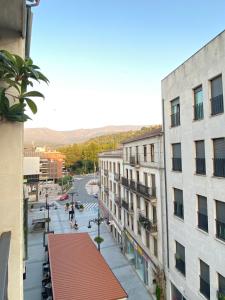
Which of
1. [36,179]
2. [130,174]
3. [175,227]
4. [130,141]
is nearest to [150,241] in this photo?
[175,227]

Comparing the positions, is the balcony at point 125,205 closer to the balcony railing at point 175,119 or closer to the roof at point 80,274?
the roof at point 80,274

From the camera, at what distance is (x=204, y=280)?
12703 millimetres

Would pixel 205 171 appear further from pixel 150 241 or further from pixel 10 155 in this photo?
pixel 10 155

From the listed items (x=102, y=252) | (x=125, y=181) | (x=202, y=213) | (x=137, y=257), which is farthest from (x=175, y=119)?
(x=102, y=252)

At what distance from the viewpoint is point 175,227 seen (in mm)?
15805

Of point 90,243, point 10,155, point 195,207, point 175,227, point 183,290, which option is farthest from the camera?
point 90,243

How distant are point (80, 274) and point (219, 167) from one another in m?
10.6

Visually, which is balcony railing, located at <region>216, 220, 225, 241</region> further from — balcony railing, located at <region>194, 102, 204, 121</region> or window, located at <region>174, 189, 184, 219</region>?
balcony railing, located at <region>194, 102, 204, 121</region>

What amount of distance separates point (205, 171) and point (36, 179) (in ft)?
177

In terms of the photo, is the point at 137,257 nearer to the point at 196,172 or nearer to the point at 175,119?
the point at 196,172

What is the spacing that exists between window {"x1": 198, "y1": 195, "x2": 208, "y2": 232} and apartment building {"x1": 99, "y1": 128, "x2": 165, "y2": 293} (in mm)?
4405

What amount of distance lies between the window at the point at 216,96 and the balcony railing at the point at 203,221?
198 inches

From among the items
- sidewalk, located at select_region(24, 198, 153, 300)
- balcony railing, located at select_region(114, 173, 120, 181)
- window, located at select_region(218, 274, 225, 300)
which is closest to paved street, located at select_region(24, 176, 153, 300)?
sidewalk, located at select_region(24, 198, 153, 300)

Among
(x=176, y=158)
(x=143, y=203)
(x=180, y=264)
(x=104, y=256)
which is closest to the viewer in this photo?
(x=180, y=264)
